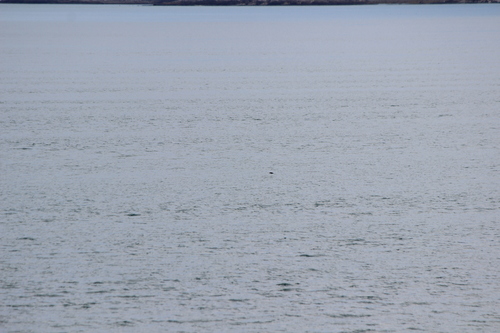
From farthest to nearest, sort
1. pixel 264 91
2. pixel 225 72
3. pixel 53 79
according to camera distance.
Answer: pixel 225 72, pixel 53 79, pixel 264 91

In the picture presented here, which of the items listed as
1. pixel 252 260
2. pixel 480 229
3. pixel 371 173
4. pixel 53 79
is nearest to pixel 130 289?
pixel 252 260

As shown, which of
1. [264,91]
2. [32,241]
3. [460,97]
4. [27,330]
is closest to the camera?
[27,330]

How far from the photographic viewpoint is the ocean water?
297 centimetres

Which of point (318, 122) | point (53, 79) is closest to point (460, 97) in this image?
point (318, 122)

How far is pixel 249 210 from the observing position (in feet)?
14.2

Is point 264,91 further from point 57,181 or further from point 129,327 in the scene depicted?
point 129,327

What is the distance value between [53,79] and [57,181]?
6171 mm

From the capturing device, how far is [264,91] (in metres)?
9.49

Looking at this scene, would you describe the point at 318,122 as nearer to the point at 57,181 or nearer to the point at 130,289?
the point at 57,181

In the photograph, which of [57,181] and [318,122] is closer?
[57,181]

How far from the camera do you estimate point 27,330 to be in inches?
109

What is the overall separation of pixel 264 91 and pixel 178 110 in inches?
75.9

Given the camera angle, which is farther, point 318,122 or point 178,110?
point 178,110

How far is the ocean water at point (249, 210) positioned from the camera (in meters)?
2.97
